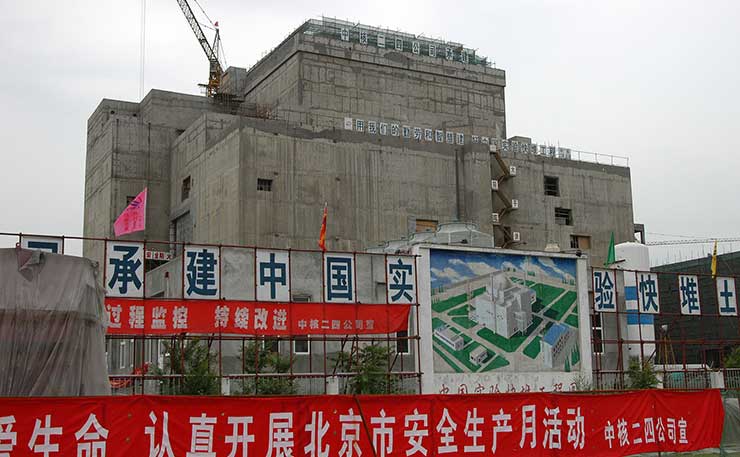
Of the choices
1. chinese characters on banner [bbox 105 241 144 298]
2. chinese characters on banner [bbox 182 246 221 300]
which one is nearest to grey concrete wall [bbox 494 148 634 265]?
chinese characters on banner [bbox 182 246 221 300]

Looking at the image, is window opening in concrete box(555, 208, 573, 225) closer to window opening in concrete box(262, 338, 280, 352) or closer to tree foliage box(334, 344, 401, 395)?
tree foliage box(334, 344, 401, 395)

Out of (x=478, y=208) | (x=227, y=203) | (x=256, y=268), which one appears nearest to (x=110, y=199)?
(x=227, y=203)

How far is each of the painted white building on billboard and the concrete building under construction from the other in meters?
21.3

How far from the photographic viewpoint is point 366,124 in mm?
57375

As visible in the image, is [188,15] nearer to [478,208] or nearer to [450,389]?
[478,208]

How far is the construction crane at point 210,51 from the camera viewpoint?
7475cm

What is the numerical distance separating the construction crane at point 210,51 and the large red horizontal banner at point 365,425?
5909 centimetres

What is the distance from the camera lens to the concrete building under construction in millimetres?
53531

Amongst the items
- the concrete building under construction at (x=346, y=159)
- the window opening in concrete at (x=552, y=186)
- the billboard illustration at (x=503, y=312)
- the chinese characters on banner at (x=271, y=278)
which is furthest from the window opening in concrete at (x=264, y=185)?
the chinese characters on banner at (x=271, y=278)

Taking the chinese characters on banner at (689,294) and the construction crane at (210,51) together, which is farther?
the construction crane at (210,51)

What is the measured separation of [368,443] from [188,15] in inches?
3062

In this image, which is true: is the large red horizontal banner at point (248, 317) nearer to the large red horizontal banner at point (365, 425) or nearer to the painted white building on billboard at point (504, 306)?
the painted white building on billboard at point (504, 306)

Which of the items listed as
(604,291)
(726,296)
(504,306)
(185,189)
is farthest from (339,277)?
(185,189)

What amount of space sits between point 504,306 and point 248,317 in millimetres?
10657
